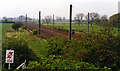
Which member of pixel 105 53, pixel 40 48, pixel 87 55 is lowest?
pixel 40 48

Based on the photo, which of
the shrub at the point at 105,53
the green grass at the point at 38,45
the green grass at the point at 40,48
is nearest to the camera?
the shrub at the point at 105,53

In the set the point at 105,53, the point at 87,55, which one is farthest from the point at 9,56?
the point at 105,53

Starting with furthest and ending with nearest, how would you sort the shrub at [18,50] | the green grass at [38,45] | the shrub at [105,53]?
the green grass at [38,45], the shrub at [18,50], the shrub at [105,53]

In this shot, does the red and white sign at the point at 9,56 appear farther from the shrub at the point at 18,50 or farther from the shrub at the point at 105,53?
the shrub at the point at 105,53

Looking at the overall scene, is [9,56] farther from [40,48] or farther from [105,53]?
[40,48]

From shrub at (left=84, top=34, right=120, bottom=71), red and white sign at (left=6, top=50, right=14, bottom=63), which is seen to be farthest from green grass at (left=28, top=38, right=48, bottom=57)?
red and white sign at (left=6, top=50, right=14, bottom=63)

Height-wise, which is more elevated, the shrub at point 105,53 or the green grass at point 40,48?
the shrub at point 105,53

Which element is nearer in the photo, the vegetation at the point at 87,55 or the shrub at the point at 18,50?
the vegetation at the point at 87,55

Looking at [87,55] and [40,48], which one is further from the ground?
[87,55]

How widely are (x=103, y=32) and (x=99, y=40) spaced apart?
3.54 ft

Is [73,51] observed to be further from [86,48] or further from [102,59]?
[102,59]

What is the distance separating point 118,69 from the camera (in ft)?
27.1

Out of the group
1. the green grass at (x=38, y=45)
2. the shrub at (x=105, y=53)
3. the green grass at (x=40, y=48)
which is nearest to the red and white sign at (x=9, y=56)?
the shrub at (x=105, y=53)

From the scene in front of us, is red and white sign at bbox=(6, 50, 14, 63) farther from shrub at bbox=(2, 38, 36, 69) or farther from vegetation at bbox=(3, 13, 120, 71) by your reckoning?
shrub at bbox=(2, 38, 36, 69)
